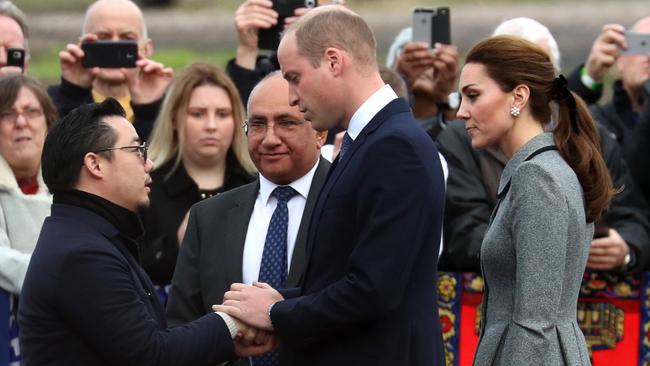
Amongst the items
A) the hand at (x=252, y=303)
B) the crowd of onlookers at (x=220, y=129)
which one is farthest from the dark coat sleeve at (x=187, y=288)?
the crowd of onlookers at (x=220, y=129)

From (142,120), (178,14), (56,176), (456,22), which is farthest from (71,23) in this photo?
(56,176)

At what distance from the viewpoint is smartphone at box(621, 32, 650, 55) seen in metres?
6.93

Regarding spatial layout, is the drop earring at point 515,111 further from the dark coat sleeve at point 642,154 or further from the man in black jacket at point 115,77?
the man in black jacket at point 115,77

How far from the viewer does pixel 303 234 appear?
4824 mm

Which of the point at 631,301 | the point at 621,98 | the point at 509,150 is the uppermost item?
the point at 509,150

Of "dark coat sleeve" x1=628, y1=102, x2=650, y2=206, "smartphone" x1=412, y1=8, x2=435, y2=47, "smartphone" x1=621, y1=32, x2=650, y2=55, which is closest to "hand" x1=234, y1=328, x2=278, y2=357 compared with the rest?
"dark coat sleeve" x1=628, y1=102, x2=650, y2=206

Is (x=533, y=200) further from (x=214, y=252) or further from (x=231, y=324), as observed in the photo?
(x=214, y=252)

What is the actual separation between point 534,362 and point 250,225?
52.8 inches

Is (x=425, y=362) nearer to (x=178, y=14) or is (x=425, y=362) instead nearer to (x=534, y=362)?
(x=534, y=362)

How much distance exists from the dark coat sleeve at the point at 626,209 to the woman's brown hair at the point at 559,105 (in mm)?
2270

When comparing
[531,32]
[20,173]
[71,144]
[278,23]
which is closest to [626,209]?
[531,32]

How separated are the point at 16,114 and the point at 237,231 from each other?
1.70m

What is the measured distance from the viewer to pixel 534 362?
410 cm

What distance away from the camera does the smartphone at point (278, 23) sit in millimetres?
7055
